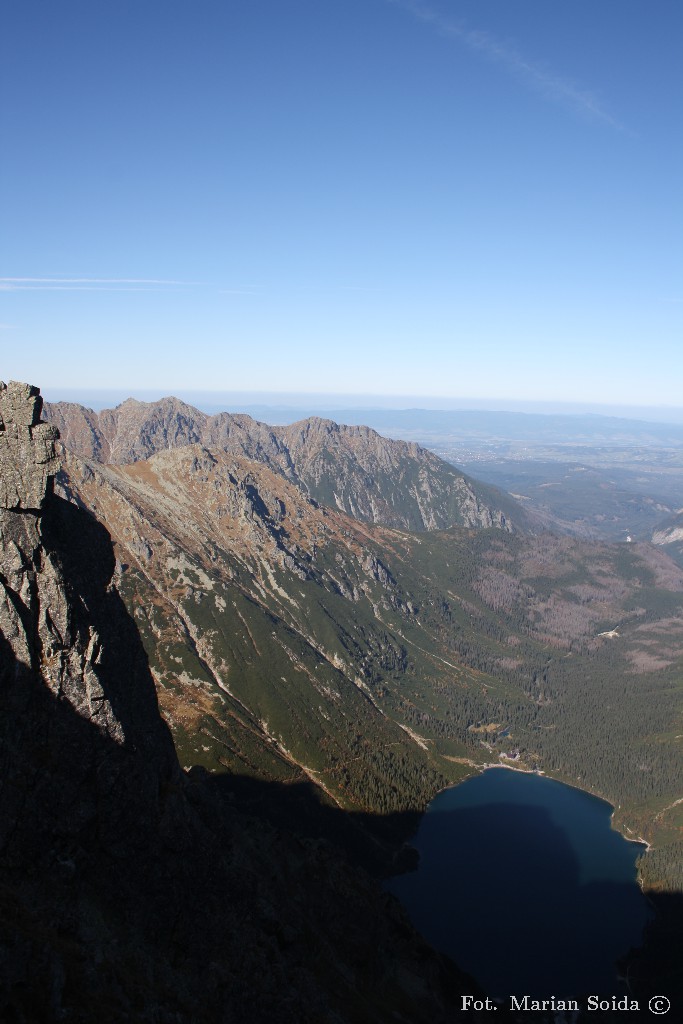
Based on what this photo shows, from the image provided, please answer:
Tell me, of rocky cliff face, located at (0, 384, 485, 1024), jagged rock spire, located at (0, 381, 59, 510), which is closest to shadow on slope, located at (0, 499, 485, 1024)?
rocky cliff face, located at (0, 384, 485, 1024)

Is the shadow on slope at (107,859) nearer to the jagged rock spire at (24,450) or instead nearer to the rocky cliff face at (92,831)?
the rocky cliff face at (92,831)

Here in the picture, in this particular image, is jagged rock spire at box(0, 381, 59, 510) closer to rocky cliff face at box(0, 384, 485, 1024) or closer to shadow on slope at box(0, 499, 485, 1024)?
rocky cliff face at box(0, 384, 485, 1024)

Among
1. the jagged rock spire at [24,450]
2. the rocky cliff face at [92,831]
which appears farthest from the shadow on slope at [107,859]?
the jagged rock spire at [24,450]

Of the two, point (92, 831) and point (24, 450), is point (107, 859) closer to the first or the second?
point (92, 831)

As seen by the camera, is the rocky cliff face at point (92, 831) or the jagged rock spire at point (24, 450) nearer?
the rocky cliff face at point (92, 831)

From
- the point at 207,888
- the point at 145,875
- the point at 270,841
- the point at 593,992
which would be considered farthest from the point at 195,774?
the point at 593,992

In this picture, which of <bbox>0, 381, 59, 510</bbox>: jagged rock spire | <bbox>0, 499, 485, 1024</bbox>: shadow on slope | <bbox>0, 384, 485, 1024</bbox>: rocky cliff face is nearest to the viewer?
<bbox>0, 499, 485, 1024</bbox>: shadow on slope

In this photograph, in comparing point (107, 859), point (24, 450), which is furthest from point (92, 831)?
point (24, 450)
